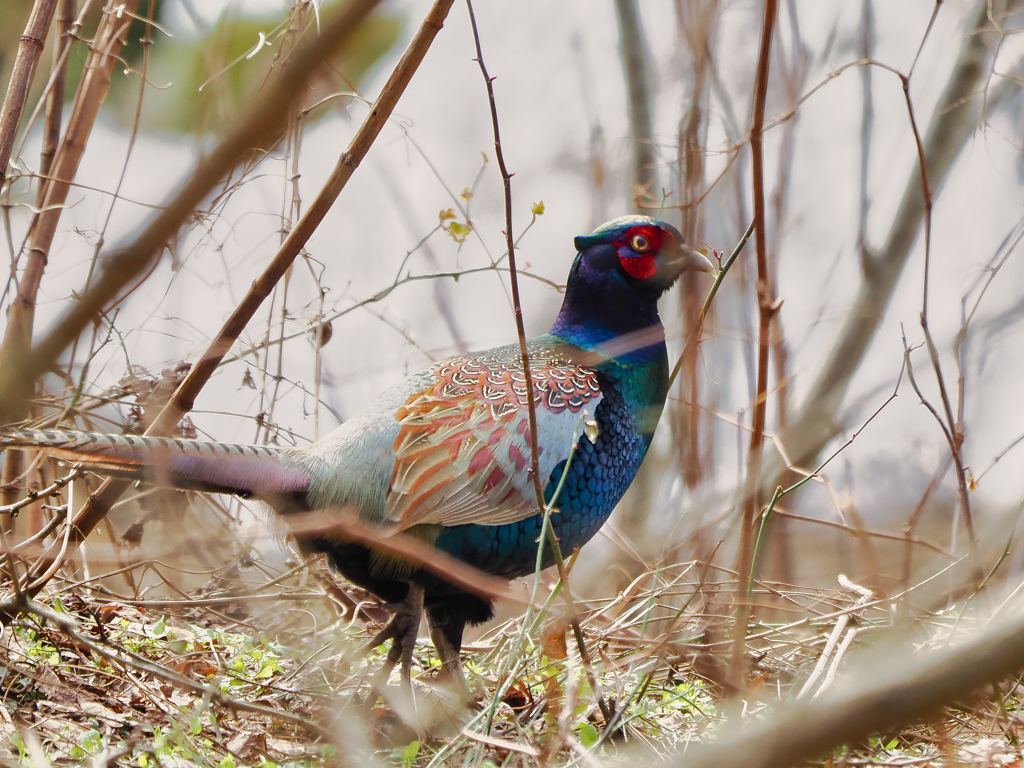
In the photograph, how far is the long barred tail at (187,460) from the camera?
215 centimetres

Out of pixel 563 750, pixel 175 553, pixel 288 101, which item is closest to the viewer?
pixel 288 101

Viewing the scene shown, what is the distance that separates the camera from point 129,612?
10.5 ft

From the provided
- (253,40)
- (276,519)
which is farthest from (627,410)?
(253,40)

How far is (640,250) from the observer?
11.2 ft

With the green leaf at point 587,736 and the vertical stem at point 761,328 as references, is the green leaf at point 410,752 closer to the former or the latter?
the green leaf at point 587,736

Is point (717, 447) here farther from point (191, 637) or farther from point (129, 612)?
point (129, 612)

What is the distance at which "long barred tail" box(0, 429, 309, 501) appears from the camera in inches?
84.7

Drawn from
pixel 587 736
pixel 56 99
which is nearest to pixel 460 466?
pixel 587 736

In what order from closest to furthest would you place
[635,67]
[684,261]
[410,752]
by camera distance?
[410,752], [684,261], [635,67]

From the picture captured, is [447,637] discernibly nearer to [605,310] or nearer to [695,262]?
[605,310]

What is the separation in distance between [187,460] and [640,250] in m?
1.94

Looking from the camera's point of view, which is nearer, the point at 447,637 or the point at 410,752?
the point at 410,752

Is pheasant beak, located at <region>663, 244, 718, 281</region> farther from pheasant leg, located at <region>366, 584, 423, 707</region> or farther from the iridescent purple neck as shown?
pheasant leg, located at <region>366, 584, 423, 707</region>

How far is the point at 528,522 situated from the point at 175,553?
168 centimetres
